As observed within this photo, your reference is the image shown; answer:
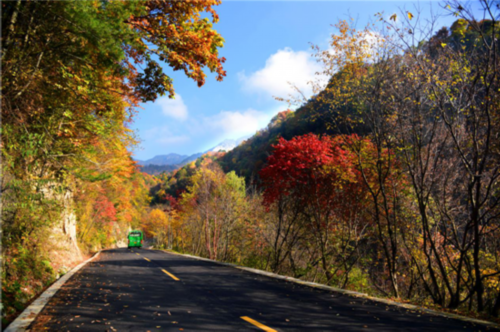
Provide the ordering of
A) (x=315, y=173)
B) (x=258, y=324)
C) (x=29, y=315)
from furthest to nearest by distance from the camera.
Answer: (x=315, y=173) → (x=29, y=315) → (x=258, y=324)

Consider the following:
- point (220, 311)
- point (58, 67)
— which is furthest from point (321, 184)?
point (58, 67)

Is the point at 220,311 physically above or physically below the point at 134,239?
above

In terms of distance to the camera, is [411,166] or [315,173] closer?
[411,166]

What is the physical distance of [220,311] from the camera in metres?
5.45

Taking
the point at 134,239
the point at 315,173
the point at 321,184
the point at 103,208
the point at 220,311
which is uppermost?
the point at 315,173

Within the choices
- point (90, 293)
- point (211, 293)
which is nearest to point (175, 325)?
point (211, 293)

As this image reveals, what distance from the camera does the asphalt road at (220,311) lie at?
181 inches

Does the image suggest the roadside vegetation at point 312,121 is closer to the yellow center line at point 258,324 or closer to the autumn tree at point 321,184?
the autumn tree at point 321,184

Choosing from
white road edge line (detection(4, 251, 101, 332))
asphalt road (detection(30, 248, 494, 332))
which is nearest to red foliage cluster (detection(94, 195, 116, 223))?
asphalt road (detection(30, 248, 494, 332))

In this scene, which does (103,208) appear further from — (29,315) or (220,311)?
(220,311)

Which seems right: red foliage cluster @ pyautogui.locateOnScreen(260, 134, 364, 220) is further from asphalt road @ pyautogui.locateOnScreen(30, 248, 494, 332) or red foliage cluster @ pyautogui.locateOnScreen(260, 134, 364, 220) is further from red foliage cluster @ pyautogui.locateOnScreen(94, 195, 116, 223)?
red foliage cluster @ pyautogui.locateOnScreen(94, 195, 116, 223)

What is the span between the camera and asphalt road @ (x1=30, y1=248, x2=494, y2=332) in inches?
181

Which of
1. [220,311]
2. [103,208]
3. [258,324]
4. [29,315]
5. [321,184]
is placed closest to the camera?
[258,324]

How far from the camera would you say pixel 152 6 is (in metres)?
6.35
